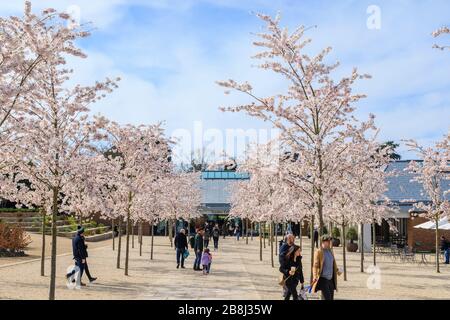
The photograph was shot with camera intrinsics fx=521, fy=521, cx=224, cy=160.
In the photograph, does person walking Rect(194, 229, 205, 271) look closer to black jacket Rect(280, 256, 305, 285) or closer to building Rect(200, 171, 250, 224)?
black jacket Rect(280, 256, 305, 285)

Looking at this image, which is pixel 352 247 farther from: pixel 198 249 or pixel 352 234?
pixel 198 249

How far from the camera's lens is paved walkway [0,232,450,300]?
13797 millimetres

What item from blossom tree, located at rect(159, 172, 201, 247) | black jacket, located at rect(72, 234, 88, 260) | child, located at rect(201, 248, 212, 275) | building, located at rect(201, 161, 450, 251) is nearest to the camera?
black jacket, located at rect(72, 234, 88, 260)

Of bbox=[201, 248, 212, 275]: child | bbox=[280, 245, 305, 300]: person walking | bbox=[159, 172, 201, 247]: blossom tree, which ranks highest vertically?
bbox=[159, 172, 201, 247]: blossom tree

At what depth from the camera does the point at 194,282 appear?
1656 cm

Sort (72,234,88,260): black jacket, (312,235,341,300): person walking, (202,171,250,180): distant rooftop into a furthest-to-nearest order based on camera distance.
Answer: (202,171,250,180): distant rooftop
(72,234,88,260): black jacket
(312,235,341,300): person walking

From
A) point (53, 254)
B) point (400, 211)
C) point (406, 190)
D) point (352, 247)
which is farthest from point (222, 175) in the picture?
point (53, 254)

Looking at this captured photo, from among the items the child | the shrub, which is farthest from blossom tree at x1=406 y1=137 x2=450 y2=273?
the shrub

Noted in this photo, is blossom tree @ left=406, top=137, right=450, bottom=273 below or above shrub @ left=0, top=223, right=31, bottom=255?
above

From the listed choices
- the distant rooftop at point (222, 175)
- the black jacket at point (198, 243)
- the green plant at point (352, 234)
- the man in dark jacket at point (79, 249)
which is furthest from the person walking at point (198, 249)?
the distant rooftop at point (222, 175)

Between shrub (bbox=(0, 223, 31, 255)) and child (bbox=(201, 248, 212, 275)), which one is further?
shrub (bbox=(0, 223, 31, 255))

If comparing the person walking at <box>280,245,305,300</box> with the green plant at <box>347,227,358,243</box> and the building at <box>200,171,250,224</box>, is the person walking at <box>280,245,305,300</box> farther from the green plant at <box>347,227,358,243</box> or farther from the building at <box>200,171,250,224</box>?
the building at <box>200,171,250,224</box>
